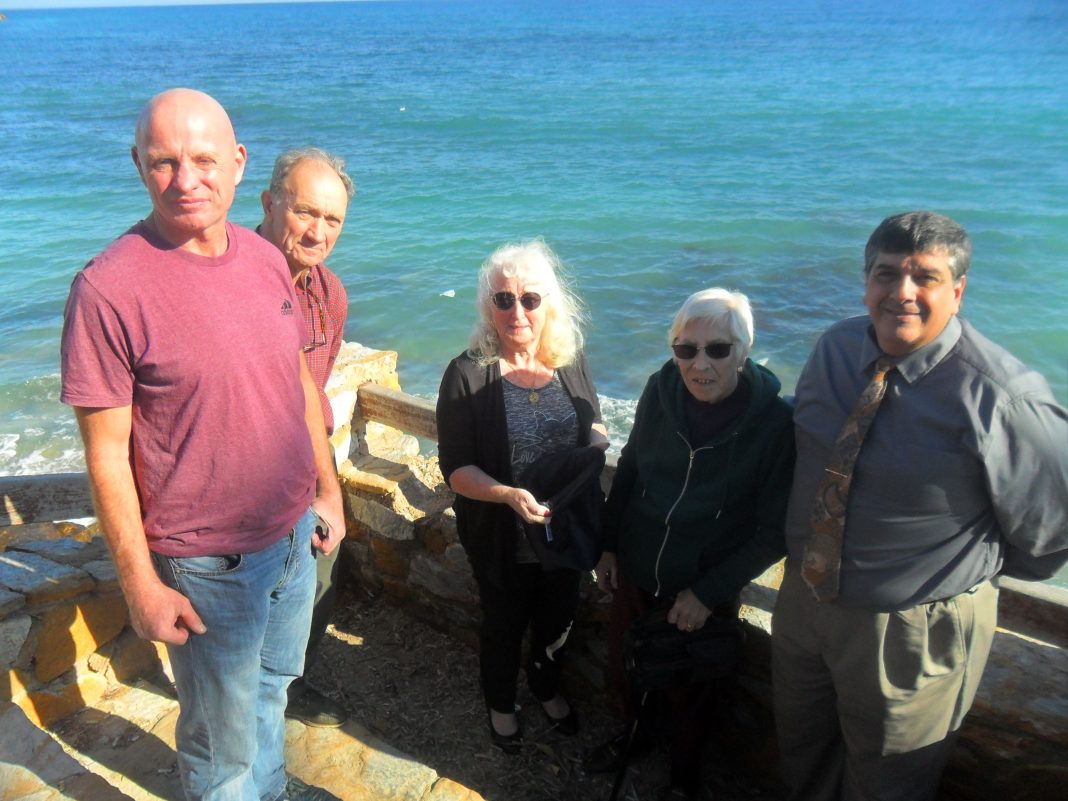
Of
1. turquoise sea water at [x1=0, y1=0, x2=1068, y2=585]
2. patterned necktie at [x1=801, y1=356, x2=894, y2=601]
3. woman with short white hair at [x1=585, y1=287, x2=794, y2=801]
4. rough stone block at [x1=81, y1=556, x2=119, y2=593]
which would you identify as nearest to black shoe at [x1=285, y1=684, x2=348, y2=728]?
rough stone block at [x1=81, y1=556, x2=119, y2=593]

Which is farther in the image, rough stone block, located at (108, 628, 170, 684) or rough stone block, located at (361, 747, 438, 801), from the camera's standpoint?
rough stone block, located at (108, 628, 170, 684)

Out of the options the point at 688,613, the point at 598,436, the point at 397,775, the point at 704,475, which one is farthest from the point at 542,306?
the point at 397,775

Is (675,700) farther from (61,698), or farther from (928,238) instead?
(61,698)

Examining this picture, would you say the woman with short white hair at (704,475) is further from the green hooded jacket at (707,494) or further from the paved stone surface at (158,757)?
the paved stone surface at (158,757)

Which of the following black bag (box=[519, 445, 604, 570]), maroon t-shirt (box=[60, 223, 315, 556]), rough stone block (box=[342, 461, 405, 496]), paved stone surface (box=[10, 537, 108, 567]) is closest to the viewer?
maroon t-shirt (box=[60, 223, 315, 556])

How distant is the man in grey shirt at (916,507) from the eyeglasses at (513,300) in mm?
880

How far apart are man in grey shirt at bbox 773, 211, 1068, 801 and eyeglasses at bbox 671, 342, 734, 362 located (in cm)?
24

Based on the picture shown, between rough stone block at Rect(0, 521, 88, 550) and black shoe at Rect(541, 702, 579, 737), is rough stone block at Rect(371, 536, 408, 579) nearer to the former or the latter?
black shoe at Rect(541, 702, 579, 737)

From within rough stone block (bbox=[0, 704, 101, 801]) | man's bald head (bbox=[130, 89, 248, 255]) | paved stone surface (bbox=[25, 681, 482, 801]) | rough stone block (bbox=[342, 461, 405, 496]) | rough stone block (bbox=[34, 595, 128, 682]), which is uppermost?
man's bald head (bbox=[130, 89, 248, 255])

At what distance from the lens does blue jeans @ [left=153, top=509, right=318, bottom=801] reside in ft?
7.26

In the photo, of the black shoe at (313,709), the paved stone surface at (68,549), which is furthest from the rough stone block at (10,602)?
the black shoe at (313,709)

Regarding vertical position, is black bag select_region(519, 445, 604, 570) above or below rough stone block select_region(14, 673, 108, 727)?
above

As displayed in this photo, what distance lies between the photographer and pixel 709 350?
Result: 250 cm

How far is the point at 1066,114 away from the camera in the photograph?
2988 centimetres
